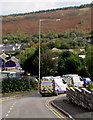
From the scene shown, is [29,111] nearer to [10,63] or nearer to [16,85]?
[16,85]

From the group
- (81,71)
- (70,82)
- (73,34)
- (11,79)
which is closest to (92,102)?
(70,82)

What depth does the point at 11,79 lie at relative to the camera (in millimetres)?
50031

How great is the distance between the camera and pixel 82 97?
79.4ft

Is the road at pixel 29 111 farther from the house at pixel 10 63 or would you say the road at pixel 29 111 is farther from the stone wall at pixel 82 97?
the house at pixel 10 63

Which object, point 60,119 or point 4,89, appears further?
point 4,89

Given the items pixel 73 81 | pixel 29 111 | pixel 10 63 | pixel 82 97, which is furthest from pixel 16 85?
pixel 10 63

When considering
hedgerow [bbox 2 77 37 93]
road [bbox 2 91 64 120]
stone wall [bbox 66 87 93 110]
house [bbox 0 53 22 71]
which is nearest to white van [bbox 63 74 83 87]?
hedgerow [bbox 2 77 37 93]

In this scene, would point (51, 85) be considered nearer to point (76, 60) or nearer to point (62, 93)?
point (62, 93)

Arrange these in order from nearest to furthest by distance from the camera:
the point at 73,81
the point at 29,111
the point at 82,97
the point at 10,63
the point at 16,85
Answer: the point at 82,97
the point at 29,111
the point at 73,81
the point at 16,85
the point at 10,63

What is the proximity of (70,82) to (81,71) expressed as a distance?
2166cm

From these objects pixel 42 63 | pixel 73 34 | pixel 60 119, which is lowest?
pixel 60 119

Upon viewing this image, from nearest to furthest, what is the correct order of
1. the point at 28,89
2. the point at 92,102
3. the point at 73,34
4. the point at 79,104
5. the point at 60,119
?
the point at 60,119 → the point at 92,102 → the point at 79,104 → the point at 28,89 → the point at 73,34

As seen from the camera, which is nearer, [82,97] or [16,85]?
[82,97]

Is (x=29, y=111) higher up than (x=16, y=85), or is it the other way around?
(x=16, y=85)
